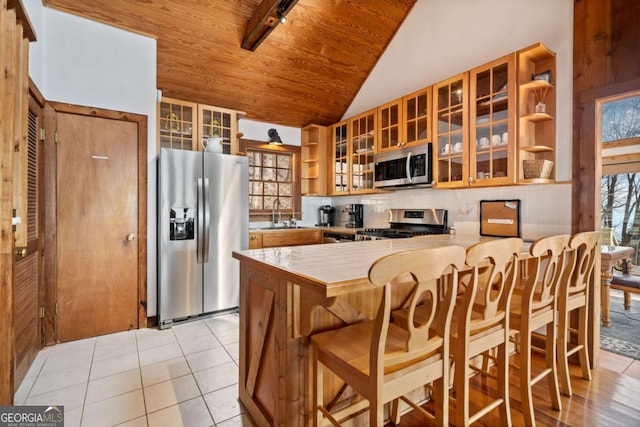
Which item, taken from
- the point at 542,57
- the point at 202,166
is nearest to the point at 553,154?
the point at 542,57

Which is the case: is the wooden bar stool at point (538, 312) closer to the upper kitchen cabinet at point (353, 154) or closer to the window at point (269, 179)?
the upper kitchen cabinet at point (353, 154)

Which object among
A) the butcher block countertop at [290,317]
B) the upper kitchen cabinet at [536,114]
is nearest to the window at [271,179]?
the butcher block countertop at [290,317]

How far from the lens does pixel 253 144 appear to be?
4488mm

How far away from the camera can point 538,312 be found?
1708 millimetres

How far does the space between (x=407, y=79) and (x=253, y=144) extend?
93.0 inches

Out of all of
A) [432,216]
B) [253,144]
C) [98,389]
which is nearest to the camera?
[98,389]

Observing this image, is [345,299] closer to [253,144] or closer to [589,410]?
[589,410]

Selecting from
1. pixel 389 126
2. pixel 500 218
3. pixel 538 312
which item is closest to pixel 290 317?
pixel 538 312

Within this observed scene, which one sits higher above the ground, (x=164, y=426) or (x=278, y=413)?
(x=278, y=413)

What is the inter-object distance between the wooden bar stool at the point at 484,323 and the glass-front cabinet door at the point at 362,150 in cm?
270

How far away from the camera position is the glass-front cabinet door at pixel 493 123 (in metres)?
2.54

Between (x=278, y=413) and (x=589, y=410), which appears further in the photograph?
(x=589, y=410)

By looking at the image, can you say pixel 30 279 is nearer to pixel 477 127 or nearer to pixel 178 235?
pixel 178 235

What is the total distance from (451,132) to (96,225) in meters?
3.60
